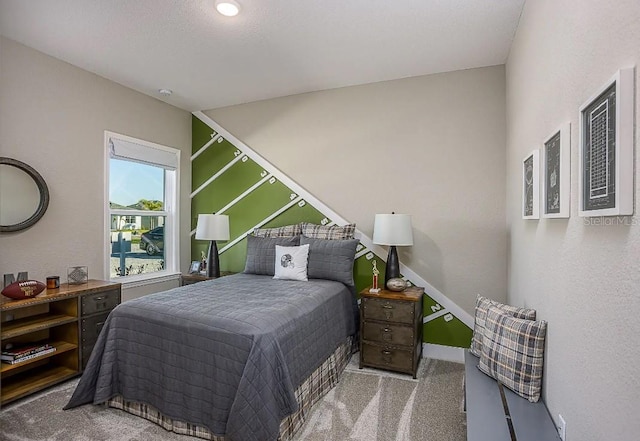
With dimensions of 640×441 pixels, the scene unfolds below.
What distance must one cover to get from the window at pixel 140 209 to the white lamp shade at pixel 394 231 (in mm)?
2719

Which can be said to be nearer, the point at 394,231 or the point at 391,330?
the point at 391,330

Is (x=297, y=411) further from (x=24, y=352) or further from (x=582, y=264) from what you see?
(x=24, y=352)

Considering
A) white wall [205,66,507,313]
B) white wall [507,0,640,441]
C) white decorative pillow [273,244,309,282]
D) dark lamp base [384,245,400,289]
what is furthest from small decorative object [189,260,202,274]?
A: white wall [507,0,640,441]

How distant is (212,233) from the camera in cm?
406

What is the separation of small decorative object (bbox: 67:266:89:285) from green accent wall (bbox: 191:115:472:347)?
5.03 feet

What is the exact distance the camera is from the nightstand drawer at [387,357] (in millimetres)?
2979

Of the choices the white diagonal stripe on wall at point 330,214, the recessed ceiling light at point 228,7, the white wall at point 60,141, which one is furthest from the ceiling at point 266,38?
the white diagonal stripe on wall at point 330,214

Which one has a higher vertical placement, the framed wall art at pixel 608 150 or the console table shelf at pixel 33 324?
the framed wall art at pixel 608 150

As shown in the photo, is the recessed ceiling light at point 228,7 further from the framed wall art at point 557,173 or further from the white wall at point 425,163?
the framed wall art at point 557,173

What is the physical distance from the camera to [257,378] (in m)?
1.92

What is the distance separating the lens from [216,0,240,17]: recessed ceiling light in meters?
2.36

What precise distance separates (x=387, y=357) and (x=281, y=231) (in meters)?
1.70

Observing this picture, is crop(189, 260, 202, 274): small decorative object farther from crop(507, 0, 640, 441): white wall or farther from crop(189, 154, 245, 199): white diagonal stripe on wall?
crop(507, 0, 640, 441): white wall

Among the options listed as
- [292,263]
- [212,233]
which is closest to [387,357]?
[292,263]
